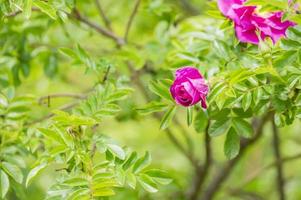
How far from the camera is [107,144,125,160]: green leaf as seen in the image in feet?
4.36

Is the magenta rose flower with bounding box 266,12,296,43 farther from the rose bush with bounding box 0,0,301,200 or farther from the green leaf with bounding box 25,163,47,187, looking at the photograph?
the green leaf with bounding box 25,163,47,187

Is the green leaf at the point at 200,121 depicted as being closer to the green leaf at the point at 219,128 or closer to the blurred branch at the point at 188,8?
the green leaf at the point at 219,128

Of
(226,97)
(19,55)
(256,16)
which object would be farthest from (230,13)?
(19,55)

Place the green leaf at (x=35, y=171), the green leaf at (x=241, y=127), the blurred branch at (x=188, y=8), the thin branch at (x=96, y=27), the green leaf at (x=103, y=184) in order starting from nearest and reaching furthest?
the green leaf at (x=103, y=184) < the green leaf at (x=35, y=171) < the green leaf at (x=241, y=127) < the thin branch at (x=96, y=27) < the blurred branch at (x=188, y=8)

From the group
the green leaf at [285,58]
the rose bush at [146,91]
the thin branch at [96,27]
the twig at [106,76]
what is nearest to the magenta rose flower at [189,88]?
the rose bush at [146,91]

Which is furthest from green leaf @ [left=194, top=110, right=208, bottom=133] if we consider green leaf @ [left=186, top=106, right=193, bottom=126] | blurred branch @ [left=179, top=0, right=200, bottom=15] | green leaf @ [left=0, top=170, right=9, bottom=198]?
blurred branch @ [left=179, top=0, right=200, bottom=15]

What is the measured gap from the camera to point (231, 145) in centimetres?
145

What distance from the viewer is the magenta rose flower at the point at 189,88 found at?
1.28 meters

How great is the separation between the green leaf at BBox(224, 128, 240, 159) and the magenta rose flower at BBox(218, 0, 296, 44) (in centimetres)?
20

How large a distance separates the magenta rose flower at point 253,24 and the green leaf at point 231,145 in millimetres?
203

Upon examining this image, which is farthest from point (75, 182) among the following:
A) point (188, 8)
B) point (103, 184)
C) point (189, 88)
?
point (188, 8)

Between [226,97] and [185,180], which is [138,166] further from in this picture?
[185,180]

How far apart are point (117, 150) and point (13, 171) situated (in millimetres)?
290

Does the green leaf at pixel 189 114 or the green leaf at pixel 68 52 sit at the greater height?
the green leaf at pixel 189 114
